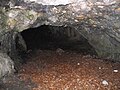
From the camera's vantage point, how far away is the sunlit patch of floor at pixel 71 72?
720 cm

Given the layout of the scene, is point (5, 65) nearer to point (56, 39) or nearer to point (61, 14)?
point (61, 14)

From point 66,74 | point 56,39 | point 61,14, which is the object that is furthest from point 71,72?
point 56,39

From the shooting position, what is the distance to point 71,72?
26.1ft

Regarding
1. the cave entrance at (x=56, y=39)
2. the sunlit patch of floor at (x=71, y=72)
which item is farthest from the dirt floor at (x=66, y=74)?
the cave entrance at (x=56, y=39)

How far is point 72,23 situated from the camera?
705cm

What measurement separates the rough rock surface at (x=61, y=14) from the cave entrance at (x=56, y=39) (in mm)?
2883

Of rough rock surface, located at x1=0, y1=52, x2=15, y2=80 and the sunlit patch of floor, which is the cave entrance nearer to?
the sunlit patch of floor

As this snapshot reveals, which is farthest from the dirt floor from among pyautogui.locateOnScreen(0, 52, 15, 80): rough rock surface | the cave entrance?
the cave entrance

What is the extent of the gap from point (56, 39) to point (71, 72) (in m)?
3.84

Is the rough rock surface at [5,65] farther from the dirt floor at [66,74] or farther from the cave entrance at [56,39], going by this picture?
the cave entrance at [56,39]

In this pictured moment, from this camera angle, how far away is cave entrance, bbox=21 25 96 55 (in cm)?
1021

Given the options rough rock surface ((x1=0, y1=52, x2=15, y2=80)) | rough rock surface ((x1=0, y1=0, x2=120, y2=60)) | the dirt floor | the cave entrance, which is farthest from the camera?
the cave entrance

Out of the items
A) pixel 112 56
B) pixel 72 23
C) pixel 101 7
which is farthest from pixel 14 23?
pixel 112 56

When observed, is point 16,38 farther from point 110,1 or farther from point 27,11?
point 110,1
